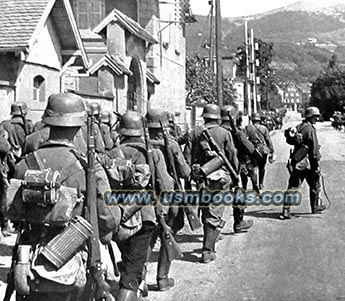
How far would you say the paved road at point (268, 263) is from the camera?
673 cm

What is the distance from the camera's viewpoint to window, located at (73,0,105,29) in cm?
2641

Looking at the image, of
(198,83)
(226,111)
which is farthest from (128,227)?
(198,83)

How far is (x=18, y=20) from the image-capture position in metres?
14.5

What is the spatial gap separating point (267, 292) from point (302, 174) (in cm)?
467

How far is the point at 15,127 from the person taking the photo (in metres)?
9.41

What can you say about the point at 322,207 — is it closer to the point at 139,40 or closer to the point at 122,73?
the point at 122,73

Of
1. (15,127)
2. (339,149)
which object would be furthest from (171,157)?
(339,149)

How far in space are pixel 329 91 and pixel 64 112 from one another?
298 ft

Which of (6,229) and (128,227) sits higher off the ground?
(128,227)

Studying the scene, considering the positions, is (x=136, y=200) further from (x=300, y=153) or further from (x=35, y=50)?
(x=35, y=50)

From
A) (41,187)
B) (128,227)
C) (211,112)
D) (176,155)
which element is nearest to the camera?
(41,187)

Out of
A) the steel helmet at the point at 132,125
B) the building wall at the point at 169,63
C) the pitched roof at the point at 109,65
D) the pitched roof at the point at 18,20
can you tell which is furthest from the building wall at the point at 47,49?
the building wall at the point at 169,63

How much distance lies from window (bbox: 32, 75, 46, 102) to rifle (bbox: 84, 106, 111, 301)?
11340 mm

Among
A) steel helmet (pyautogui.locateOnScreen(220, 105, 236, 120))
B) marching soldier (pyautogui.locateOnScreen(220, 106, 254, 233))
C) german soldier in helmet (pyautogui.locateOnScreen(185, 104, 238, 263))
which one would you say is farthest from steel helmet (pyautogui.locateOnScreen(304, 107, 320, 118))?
german soldier in helmet (pyautogui.locateOnScreen(185, 104, 238, 263))
